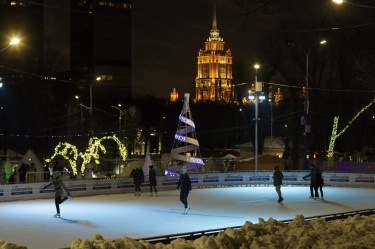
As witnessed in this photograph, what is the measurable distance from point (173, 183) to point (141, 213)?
1407 cm

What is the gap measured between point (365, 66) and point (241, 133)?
168ft

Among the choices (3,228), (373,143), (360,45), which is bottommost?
(3,228)

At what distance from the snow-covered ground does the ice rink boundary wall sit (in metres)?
1.08

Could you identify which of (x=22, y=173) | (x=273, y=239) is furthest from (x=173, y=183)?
(x=273, y=239)

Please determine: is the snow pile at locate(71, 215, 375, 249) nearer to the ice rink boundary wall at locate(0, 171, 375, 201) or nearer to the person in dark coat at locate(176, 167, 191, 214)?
the person in dark coat at locate(176, 167, 191, 214)

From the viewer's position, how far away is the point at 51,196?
2966 centimetres

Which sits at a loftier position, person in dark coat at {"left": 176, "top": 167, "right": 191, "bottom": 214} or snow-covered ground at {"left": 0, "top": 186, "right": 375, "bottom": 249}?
person in dark coat at {"left": 176, "top": 167, "right": 191, "bottom": 214}

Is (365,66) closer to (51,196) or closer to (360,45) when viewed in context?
(360,45)

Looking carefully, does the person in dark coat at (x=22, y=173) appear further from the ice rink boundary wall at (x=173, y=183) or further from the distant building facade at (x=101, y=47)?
the distant building facade at (x=101, y=47)

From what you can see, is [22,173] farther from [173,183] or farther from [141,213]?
[141,213]

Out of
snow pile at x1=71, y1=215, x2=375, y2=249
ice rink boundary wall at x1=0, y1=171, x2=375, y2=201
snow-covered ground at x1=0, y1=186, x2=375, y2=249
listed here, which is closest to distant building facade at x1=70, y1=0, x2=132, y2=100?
ice rink boundary wall at x1=0, y1=171, x2=375, y2=201

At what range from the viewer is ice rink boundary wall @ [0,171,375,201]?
28.6 metres

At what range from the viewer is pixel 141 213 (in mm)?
21859

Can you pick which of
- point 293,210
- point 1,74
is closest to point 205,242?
point 293,210
